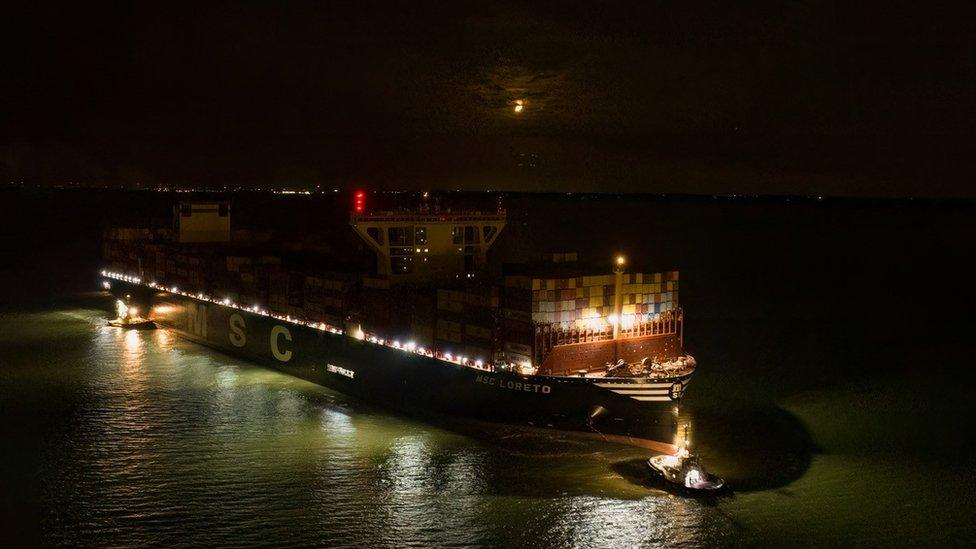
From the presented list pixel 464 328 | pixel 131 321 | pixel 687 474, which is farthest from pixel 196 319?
pixel 687 474

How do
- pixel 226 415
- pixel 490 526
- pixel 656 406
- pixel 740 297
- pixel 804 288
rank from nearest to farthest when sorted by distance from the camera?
1. pixel 490 526
2. pixel 656 406
3. pixel 226 415
4. pixel 740 297
5. pixel 804 288

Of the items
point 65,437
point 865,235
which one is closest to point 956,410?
point 65,437

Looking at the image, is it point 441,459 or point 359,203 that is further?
point 359,203

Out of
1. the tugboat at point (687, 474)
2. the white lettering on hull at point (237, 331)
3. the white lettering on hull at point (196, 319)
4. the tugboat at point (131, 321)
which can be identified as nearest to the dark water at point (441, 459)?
the tugboat at point (687, 474)

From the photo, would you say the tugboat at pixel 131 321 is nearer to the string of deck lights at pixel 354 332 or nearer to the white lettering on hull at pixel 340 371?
the string of deck lights at pixel 354 332

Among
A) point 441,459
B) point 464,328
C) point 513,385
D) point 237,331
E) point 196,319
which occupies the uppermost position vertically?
point 464,328

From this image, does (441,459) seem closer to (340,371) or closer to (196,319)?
(340,371)

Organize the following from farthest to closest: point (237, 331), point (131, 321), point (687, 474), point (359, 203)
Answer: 1. point (131, 321)
2. point (237, 331)
3. point (359, 203)
4. point (687, 474)

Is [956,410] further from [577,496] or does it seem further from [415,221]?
[415,221]
